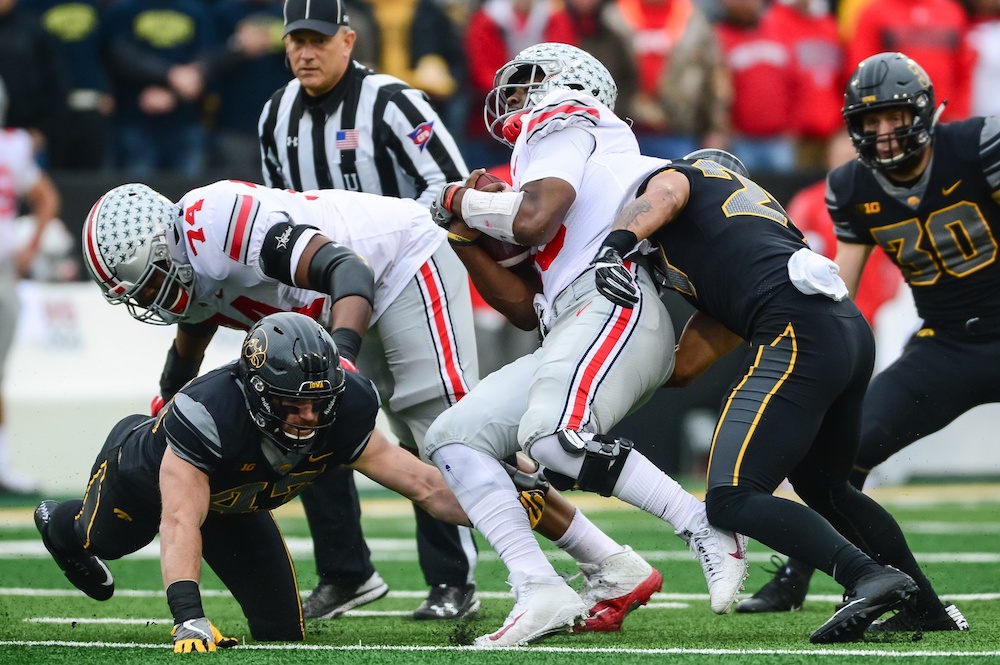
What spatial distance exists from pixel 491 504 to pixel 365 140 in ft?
6.33

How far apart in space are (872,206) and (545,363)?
5.61ft

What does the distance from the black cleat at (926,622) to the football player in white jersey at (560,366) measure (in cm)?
70

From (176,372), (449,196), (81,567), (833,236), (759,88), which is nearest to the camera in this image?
(449,196)

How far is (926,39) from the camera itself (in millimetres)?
10320

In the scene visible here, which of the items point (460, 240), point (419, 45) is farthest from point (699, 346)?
point (419, 45)

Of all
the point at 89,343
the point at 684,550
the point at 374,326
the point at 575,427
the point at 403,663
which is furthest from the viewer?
the point at 89,343

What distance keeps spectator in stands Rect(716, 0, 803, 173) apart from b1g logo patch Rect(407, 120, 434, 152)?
17.2 feet

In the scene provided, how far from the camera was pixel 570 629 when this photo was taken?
4680 mm

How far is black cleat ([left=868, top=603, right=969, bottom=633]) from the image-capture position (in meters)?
4.55

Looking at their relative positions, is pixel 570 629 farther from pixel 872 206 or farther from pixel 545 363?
pixel 872 206

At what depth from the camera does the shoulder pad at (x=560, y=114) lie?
14.7 feet

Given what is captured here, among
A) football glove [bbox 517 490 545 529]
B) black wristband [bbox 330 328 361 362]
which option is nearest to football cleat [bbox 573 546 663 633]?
football glove [bbox 517 490 545 529]

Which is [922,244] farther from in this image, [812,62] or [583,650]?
[812,62]

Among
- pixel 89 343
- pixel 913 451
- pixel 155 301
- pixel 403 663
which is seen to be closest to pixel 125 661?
pixel 403 663
